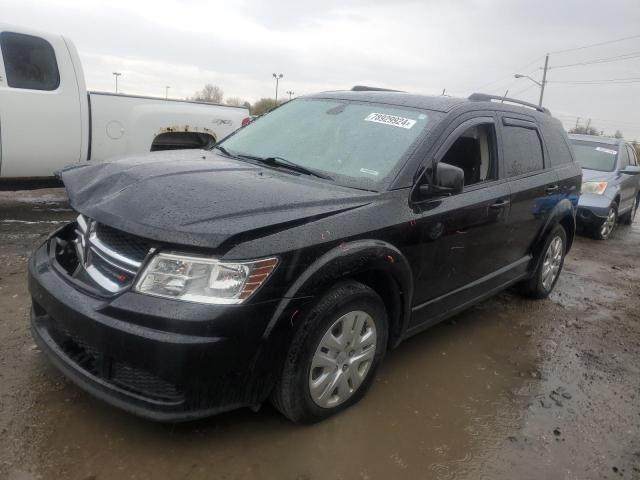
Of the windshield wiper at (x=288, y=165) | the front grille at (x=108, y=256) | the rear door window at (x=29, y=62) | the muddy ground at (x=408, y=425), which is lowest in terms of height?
the muddy ground at (x=408, y=425)

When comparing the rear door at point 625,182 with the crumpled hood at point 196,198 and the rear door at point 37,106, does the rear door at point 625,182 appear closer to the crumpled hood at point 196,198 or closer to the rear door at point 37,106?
the crumpled hood at point 196,198

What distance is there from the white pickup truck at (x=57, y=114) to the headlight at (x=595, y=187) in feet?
20.7

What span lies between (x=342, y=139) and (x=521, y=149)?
1.70 m

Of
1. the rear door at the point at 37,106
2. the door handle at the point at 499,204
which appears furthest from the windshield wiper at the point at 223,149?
the rear door at the point at 37,106

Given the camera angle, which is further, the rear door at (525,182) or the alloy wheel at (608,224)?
the alloy wheel at (608,224)

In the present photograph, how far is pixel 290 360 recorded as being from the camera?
2.41 meters

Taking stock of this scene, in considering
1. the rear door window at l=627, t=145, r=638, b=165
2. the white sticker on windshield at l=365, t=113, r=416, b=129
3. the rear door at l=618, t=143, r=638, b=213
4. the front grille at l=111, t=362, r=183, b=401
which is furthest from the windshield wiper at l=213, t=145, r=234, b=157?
the rear door window at l=627, t=145, r=638, b=165

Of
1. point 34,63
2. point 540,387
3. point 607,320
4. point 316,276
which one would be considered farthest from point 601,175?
point 34,63

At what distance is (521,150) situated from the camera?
A: 4.14 meters

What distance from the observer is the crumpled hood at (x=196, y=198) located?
2213mm

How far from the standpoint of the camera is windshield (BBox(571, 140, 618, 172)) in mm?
8898

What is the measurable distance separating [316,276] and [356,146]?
115 cm

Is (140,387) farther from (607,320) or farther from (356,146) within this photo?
(607,320)

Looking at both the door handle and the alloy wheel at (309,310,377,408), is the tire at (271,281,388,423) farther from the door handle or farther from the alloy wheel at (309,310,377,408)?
the door handle
